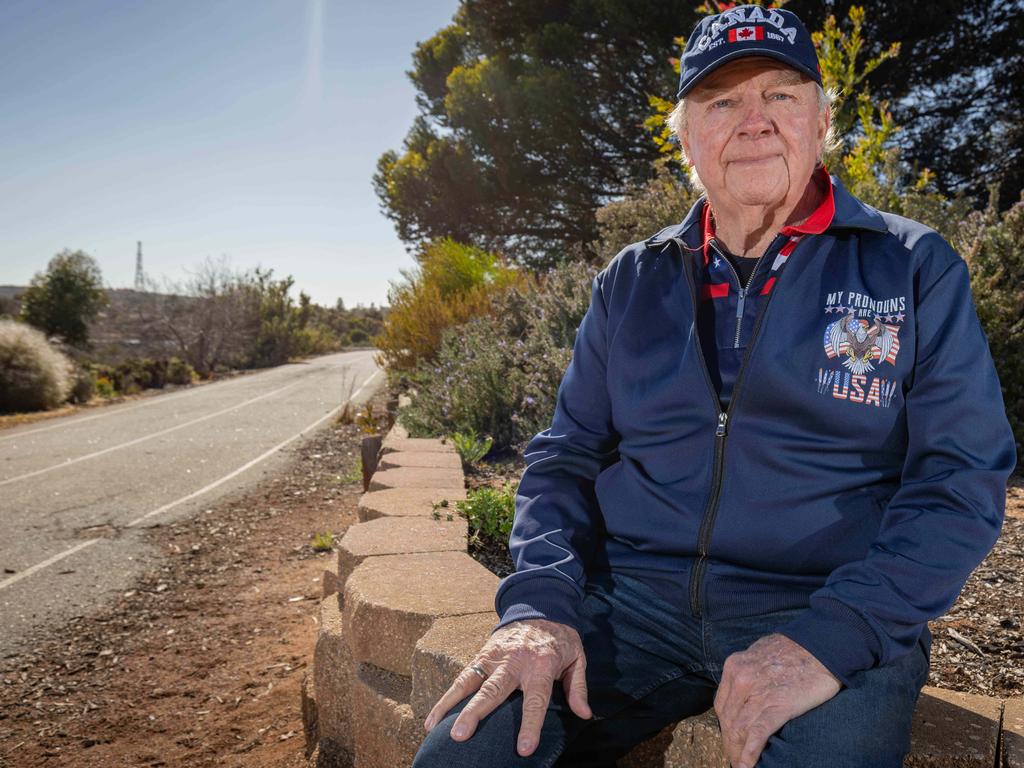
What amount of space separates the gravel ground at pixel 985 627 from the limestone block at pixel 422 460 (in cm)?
108

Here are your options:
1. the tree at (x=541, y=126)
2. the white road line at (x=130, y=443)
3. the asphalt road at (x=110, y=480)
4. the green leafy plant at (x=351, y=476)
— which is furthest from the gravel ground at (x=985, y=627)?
the tree at (x=541, y=126)

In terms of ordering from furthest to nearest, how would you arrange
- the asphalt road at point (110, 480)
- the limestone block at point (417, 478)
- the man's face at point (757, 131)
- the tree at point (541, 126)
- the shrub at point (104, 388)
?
1. the shrub at point (104, 388)
2. the tree at point (541, 126)
3. the asphalt road at point (110, 480)
4. the limestone block at point (417, 478)
5. the man's face at point (757, 131)

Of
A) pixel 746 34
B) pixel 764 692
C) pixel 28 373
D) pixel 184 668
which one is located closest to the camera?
pixel 764 692

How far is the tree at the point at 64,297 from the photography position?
2466cm

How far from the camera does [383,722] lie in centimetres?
203

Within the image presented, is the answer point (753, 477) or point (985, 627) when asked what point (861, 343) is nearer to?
point (753, 477)

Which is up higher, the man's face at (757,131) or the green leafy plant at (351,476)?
the man's face at (757,131)

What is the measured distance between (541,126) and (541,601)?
15.3 metres

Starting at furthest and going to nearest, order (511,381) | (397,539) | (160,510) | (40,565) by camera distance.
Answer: (160,510)
(511,381)
(40,565)
(397,539)

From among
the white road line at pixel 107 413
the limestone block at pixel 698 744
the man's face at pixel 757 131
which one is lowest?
the white road line at pixel 107 413

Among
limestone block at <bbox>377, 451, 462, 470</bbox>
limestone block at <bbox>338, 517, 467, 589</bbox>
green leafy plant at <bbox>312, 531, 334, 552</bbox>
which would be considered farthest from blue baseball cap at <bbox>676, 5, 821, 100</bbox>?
green leafy plant at <bbox>312, 531, 334, 552</bbox>

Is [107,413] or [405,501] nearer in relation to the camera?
[405,501]

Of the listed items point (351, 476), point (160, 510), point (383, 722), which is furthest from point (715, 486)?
point (351, 476)

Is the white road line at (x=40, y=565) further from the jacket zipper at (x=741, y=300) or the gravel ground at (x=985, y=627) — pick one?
the jacket zipper at (x=741, y=300)
